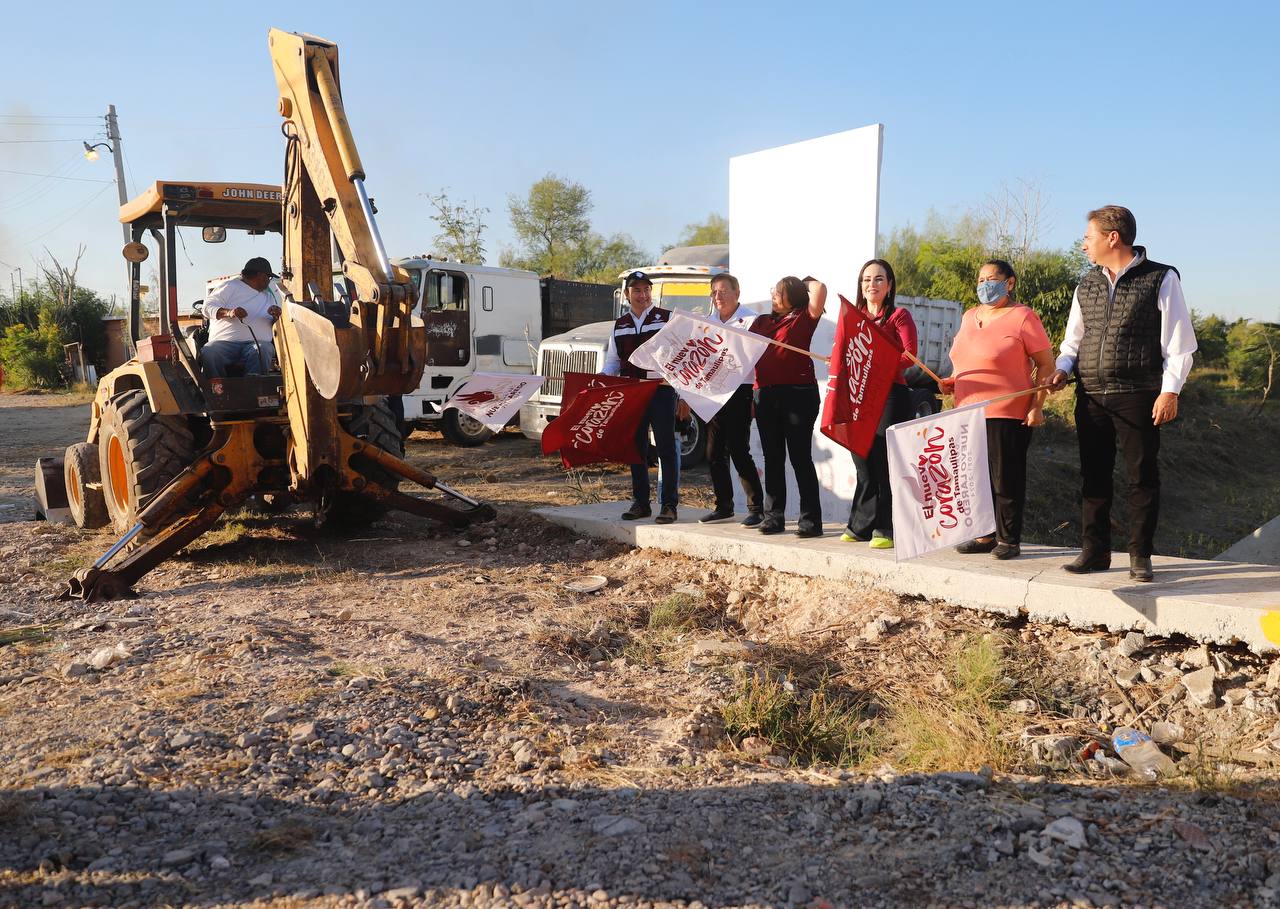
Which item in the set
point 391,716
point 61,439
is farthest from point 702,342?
point 61,439

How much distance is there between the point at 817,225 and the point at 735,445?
196cm

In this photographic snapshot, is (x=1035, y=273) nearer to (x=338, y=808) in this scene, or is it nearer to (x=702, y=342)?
(x=702, y=342)

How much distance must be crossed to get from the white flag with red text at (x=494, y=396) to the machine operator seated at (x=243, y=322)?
148 centimetres

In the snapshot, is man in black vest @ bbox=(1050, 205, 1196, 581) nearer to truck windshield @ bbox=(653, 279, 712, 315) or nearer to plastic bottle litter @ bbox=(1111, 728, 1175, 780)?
plastic bottle litter @ bbox=(1111, 728, 1175, 780)

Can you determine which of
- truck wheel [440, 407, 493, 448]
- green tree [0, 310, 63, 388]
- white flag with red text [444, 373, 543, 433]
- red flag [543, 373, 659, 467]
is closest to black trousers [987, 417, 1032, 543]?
red flag [543, 373, 659, 467]

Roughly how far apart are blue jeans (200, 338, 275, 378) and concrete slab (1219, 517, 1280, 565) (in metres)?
8.22

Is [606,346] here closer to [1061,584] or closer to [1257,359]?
[1061,584]

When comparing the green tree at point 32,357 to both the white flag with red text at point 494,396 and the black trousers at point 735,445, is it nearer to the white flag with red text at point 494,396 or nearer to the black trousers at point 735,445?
the white flag with red text at point 494,396

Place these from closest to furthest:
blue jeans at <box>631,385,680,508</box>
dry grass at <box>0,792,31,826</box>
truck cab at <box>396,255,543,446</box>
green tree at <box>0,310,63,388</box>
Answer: dry grass at <box>0,792,31,826</box>
blue jeans at <box>631,385,680,508</box>
truck cab at <box>396,255,543,446</box>
green tree at <box>0,310,63,388</box>

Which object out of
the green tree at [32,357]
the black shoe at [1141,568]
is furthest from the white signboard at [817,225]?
the green tree at [32,357]

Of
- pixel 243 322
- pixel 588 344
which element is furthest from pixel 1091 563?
pixel 588 344

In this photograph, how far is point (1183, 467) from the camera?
1752 cm

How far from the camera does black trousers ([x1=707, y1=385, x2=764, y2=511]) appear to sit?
22.0ft

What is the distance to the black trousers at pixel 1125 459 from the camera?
456 centimetres
